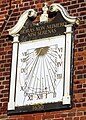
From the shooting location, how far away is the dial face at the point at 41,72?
7871mm

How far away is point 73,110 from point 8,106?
1.16 m

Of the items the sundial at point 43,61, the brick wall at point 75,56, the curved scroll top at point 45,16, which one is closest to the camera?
the brick wall at point 75,56

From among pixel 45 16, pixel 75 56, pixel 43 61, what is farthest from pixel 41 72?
pixel 45 16

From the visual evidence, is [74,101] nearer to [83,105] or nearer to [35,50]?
[83,105]

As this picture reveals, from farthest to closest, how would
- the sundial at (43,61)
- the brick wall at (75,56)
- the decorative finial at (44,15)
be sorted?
the decorative finial at (44,15)
the sundial at (43,61)
the brick wall at (75,56)

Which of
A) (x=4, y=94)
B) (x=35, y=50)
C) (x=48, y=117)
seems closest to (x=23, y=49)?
(x=35, y=50)

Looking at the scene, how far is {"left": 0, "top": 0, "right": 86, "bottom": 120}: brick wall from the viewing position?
24.9 feet

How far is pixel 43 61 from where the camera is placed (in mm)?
8133

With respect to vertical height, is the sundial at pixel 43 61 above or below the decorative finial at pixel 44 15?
below

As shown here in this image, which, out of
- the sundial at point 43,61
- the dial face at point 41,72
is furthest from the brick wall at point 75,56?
the dial face at point 41,72

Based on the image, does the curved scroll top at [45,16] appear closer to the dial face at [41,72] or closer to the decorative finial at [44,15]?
the decorative finial at [44,15]

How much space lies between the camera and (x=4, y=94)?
827 cm

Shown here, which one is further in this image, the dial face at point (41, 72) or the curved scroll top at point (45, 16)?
the curved scroll top at point (45, 16)

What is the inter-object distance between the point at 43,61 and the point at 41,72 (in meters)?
0.19
